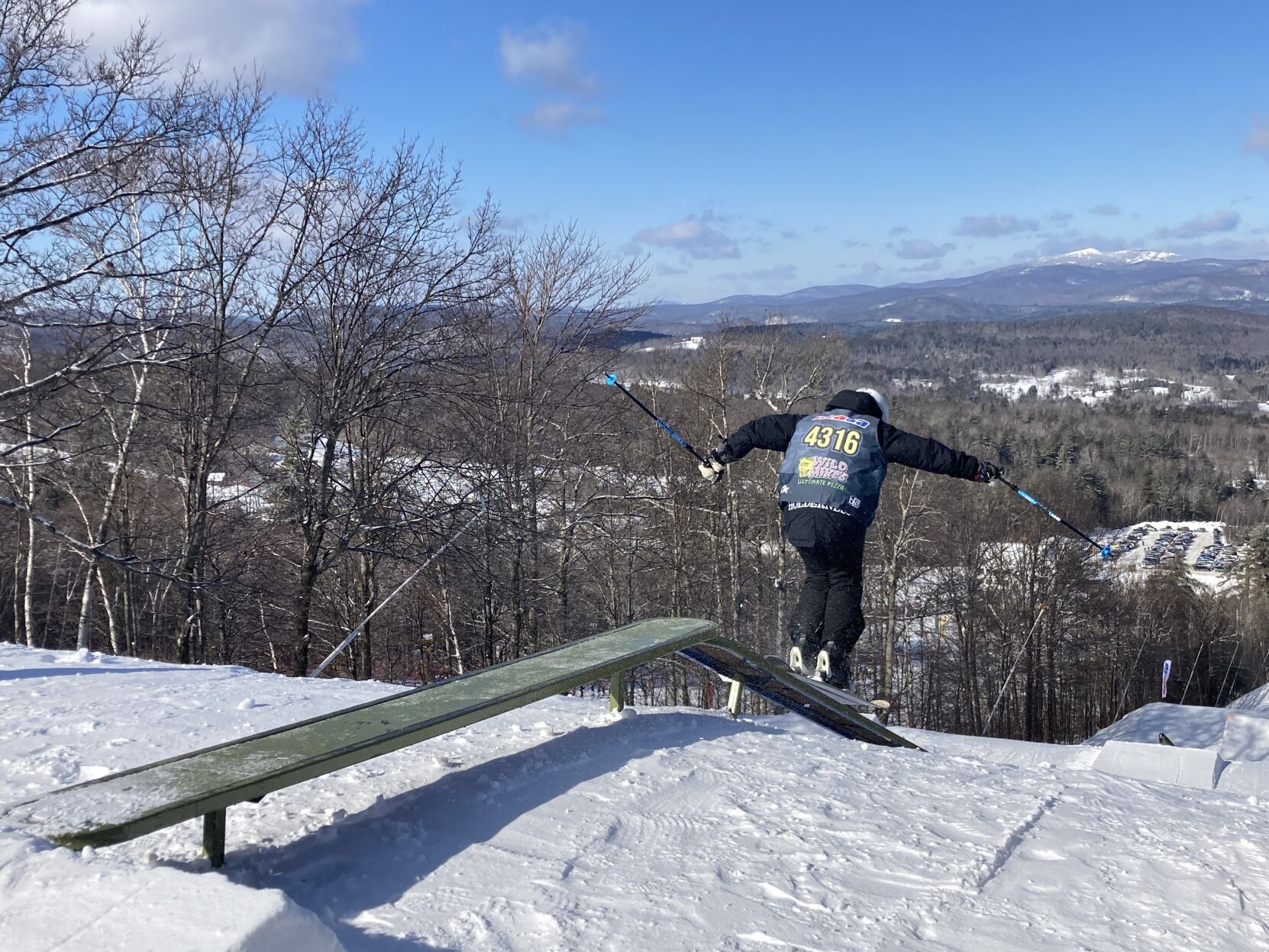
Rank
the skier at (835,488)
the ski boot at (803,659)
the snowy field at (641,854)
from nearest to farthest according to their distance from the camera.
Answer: the snowy field at (641,854), the skier at (835,488), the ski boot at (803,659)

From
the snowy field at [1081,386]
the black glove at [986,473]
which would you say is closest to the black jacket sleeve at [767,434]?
the black glove at [986,473]

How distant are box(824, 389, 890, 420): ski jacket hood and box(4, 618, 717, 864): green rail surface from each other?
7.81 feet

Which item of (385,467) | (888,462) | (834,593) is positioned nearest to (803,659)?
(834,593)

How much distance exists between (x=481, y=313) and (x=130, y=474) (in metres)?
9.78

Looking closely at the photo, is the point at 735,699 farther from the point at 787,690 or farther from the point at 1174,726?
the point at 1174,726

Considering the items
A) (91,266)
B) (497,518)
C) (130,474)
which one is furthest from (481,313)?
(130,474)

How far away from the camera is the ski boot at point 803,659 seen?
5.99 metres

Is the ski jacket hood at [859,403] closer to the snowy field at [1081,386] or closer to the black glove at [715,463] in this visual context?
the black glove at [715,463]

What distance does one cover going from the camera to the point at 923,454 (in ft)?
18.3

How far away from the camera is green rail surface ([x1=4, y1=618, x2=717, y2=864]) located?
2572 millimetres

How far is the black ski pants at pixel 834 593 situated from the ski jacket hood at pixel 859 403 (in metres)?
0.74

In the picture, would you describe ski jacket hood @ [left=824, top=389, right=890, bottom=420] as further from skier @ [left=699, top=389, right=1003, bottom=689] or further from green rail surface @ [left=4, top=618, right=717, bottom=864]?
green rail surface @ [left=4, top=618, right=717, bottom=864]

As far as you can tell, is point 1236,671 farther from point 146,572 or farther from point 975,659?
point 146,572

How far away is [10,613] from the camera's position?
115ft
